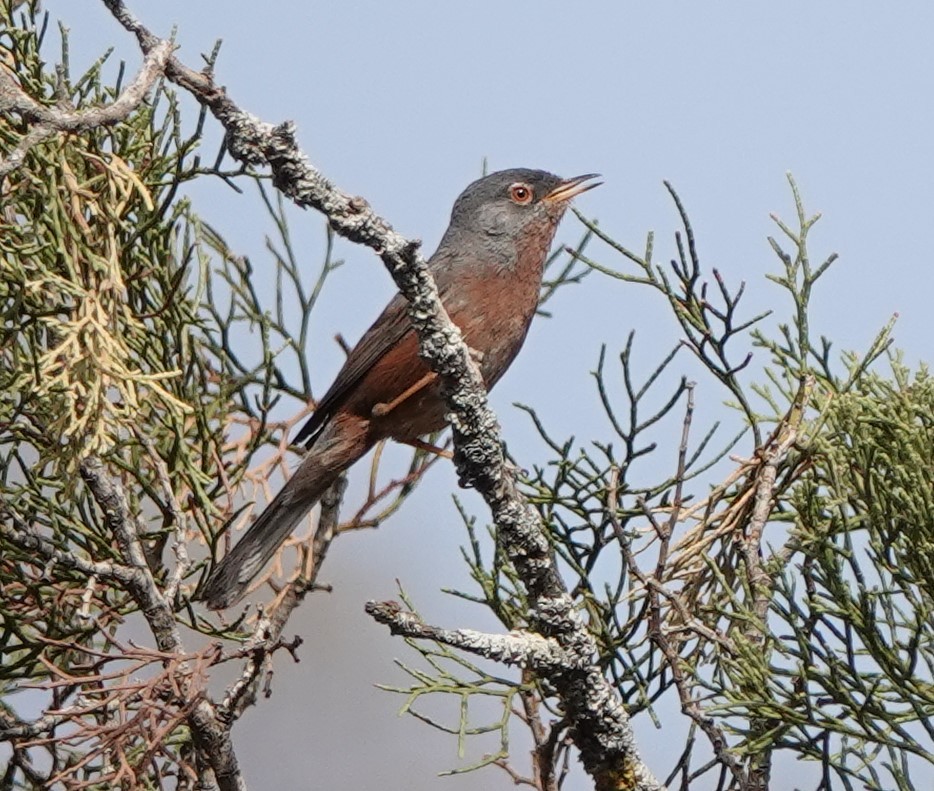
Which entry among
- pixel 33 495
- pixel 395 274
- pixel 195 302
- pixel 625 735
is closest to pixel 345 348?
pixel 195 302

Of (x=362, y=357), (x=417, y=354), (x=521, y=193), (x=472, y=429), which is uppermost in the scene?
(x=521, y=193)

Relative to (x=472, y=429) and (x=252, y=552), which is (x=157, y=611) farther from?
(x=252, y=552)

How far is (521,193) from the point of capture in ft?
21.3

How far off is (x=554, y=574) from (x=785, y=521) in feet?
2.53

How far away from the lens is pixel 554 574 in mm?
3607

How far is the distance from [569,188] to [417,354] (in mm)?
1704

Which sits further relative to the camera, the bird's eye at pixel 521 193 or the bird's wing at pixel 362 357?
the bird's eye at pixel 521 193

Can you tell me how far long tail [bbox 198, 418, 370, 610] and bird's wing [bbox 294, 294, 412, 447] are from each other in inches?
3.8

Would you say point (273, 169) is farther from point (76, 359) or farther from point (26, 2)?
point (26, 2)

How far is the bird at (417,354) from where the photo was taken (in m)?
5.48

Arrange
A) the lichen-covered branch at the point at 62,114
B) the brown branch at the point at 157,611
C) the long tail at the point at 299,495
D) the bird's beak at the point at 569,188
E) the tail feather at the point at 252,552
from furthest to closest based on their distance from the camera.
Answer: the bird's beak at the point at 569,188
the long tail at the point at 299,495
the tail feather at the point at 252,552
the brown branch at the point at 157,611
the lichen-covered branch at the point at 62,114

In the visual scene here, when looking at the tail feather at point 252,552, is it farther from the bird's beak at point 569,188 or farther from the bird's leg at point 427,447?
the bird's beak at point 569,188

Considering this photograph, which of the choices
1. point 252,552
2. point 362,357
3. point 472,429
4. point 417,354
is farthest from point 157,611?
point 362,357

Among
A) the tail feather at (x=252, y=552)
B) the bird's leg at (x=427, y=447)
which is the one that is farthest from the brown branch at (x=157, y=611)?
the bird's leg at (x=427, y=447)
